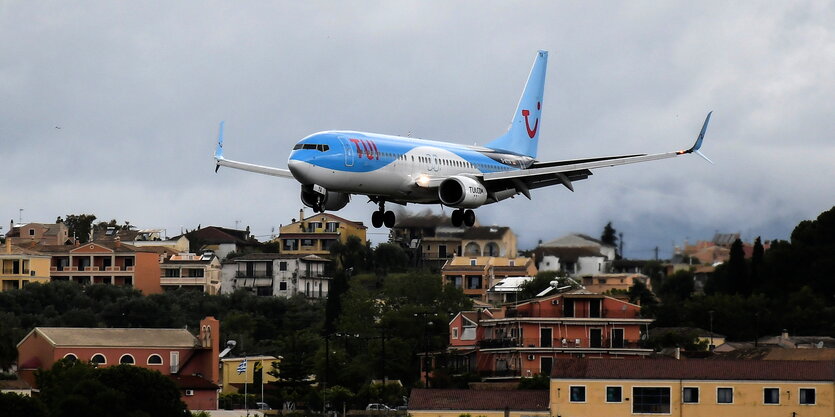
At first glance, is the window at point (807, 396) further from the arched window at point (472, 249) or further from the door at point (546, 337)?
the arched window at point (472, 249)

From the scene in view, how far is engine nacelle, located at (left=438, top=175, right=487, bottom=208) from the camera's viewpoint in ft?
263

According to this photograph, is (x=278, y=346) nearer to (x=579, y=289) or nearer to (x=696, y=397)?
(x=579, y=289)

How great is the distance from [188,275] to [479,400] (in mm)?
107359

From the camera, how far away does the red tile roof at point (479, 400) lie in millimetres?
92250

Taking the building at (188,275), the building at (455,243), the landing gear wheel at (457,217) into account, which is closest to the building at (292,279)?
the building at (188,275)

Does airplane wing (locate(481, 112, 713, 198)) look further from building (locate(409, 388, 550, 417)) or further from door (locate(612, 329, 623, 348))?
door (locate(612, 329, 623, 348))

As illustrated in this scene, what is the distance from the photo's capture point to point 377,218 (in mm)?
83750

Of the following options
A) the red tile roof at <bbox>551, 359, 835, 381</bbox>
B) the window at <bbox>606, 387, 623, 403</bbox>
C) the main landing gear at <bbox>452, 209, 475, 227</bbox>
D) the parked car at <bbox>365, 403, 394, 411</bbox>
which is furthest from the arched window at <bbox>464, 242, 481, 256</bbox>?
the main landing gear at <bbox>452, 209, 475, 227</bbox>

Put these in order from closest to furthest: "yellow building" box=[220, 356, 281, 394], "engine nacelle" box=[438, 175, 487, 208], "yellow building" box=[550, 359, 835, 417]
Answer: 1. "engine nacelle" box=[438, 175, 487, 208]
2. "yellow building" box=[550, 359, 835, 417]
3. "yellow building" box=[220, 356, 281, 394]

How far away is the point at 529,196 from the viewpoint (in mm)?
84938

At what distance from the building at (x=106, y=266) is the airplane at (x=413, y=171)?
347ft

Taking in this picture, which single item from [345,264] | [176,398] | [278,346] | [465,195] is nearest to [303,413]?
[176,398]

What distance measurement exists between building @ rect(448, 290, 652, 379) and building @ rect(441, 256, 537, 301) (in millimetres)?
59196

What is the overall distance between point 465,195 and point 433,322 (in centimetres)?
5898
